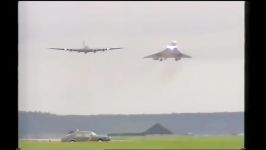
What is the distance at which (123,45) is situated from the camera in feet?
9.05

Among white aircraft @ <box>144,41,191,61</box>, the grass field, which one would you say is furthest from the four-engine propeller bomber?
the grass field

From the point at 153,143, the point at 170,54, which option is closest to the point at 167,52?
the point at 170,54

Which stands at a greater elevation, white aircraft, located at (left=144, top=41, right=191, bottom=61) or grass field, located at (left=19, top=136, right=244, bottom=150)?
white aircraft, located at (left=144, top=41, right=191, bottom=61)

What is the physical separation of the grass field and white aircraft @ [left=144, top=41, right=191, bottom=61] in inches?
20.4

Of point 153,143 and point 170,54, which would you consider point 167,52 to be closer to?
point 170,54

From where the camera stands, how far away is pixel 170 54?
273cm

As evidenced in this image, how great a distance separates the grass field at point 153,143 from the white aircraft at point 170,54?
1.70 ft

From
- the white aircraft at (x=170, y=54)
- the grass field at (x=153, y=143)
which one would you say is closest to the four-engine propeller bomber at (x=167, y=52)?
the white aircraft at (x=170, y=54)

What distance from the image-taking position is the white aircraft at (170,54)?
2725 mm

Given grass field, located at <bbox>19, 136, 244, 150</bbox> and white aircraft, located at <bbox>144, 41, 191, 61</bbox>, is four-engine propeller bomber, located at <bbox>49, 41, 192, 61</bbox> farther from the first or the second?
Result: grass field, located at <bbox>19, 136, 244, 150</bbox>

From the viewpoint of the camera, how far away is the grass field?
2746 millimetres

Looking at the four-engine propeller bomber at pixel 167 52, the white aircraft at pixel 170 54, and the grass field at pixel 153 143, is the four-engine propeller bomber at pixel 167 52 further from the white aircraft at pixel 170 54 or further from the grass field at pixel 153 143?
the grass field at pixel 153 143
